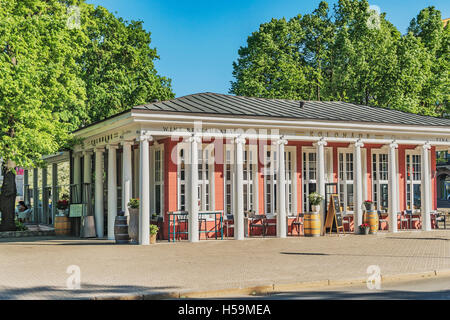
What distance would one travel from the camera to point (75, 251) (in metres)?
16.7

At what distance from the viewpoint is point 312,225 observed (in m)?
21.2

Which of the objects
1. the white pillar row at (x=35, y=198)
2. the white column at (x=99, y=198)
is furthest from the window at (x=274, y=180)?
the white pillar row at (x=35, y=198)

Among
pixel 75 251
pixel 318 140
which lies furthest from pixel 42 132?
pixel 318 140

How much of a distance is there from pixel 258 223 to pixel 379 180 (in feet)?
20.6

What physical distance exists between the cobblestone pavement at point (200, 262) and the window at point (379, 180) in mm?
4758

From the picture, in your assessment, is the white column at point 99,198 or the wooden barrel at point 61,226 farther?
the wooden barrel at point 61,226

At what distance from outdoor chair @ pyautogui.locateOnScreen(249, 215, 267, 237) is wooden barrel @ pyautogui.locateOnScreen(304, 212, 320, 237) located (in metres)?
1.65

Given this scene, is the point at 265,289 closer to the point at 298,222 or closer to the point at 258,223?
the point at 258,223

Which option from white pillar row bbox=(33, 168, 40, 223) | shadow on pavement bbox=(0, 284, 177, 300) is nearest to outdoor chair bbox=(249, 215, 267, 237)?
shadow on pavement bbox=(0, 284, 177, 300)

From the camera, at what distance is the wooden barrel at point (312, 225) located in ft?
69.6

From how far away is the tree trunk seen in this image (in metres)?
24.3

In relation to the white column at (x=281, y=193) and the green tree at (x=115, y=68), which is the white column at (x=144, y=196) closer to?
the white column at (x=281, y=193)

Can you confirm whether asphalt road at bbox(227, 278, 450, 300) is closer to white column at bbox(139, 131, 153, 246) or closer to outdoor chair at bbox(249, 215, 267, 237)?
white column at bbox(139, 131, 153, 246)

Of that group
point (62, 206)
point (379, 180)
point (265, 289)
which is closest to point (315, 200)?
point (379, 180)
